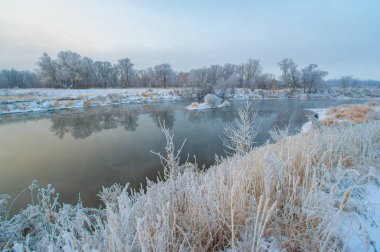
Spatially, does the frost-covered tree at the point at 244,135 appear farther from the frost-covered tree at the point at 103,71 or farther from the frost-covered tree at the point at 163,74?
the frost-covered tree at the point at 163,74

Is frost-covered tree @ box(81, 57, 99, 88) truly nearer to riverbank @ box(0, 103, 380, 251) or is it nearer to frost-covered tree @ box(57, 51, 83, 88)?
frost-covered tree @ box(57, 51, 83, 88)

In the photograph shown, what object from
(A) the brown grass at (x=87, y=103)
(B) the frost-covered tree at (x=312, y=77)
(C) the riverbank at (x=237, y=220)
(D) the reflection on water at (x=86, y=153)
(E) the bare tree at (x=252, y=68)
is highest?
(E) the bare tree at (x=252, y=68)

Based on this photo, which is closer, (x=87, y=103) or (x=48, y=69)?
(x=87, y=103)

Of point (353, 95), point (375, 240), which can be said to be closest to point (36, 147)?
point (375, 240)

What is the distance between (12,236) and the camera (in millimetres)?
2006

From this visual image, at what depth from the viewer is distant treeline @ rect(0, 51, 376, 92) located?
42.8 metres

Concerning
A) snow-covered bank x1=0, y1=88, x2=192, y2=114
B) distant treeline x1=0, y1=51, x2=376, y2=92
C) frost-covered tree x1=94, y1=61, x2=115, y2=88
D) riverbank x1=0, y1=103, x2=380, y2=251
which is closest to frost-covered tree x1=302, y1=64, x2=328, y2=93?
distant treeline x1=0, y1=51, x2=376, y2=92

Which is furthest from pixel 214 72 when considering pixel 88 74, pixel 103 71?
pixel 88 74

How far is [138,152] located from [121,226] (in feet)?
29.6

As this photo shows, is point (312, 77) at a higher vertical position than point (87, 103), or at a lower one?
higher

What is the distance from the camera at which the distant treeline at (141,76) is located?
141 ft

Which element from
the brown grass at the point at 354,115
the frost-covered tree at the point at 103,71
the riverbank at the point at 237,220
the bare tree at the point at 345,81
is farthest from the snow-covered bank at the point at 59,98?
the bare tree at the point at 345,81

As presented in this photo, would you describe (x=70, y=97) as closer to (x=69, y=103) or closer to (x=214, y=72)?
(x=69, y=103)

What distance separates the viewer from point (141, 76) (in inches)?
2633
